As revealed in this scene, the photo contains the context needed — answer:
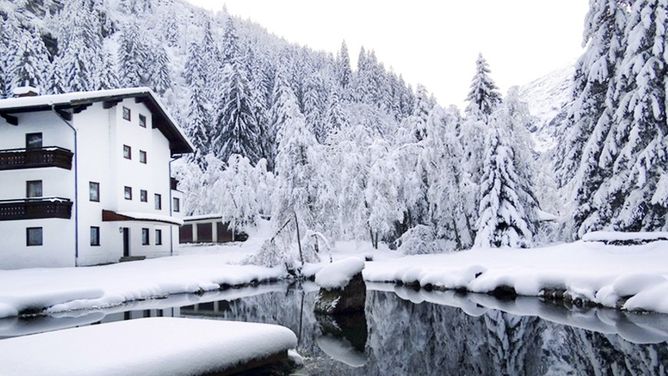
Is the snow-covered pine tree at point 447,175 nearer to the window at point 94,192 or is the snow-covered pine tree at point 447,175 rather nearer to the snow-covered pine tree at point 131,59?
the window at point 94,192

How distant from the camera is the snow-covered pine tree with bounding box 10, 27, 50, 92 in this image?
65.0 metres

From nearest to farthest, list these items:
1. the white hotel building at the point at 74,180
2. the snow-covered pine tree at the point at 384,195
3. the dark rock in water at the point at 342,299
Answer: the dark rock in water at the point at 342,299, the white hotel building at the point at 74,180, the snow-covered pine tree at the point at 384,195

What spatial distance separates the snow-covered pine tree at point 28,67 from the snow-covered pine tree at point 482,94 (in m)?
53.1

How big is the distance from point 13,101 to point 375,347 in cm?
3041

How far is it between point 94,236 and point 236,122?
104 feet

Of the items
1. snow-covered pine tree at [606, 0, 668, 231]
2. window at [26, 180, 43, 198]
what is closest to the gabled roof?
window at [26, 180, 43, 198]

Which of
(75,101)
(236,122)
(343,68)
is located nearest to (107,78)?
(236,122)

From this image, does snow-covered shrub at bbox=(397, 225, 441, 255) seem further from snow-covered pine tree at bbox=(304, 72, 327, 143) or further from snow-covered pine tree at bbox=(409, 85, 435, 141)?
snow-covered pine tree at bbox=(304, 72, 327, 143)

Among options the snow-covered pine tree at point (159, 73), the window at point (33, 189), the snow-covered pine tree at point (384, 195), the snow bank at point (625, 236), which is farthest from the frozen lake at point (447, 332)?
the snow-covered pine tree at point (159, 73)

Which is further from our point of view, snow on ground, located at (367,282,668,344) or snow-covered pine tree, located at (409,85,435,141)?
snow-covered pine tree, located at (409,85,435,141)

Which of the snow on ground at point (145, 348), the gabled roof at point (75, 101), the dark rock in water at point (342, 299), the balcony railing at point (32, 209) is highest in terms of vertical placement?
the gabled roof at point (75, 101)

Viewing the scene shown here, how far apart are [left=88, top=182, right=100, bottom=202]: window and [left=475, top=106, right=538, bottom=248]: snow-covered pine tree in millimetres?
25078

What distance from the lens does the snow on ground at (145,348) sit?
23.7 ft

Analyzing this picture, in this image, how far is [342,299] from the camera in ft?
60.4
